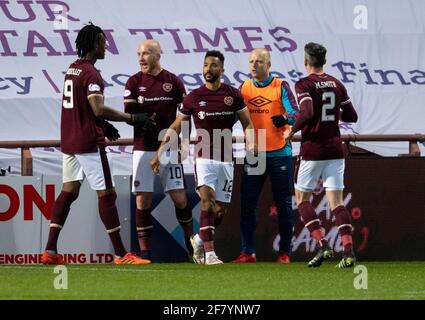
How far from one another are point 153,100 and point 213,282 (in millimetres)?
2693

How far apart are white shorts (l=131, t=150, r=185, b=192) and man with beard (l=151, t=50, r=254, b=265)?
0.98 ft

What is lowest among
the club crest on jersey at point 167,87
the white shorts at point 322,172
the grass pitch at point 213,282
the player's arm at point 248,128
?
the grass pitch at point 213,282

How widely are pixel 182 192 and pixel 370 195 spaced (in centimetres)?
175

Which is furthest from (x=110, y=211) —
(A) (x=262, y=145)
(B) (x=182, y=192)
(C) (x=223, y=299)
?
(C) (x=223, y=299)

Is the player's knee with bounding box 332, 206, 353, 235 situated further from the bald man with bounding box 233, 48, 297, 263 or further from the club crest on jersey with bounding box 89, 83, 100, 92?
the club crest on jersey with bounding box 89, 83, 100, 92

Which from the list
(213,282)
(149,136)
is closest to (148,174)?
(149,136)

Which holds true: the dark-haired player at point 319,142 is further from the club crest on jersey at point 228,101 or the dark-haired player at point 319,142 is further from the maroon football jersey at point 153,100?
the maroon football jersey at point 153,100

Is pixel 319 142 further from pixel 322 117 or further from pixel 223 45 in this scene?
pixel 223 45

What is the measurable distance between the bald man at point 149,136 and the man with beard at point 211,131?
26 cm

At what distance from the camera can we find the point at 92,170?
404 inches

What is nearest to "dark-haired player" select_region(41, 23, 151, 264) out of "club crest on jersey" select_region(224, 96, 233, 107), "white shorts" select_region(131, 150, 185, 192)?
"white shorts" select_region(131, 150, 185, 192)

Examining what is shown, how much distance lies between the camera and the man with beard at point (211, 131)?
34.4ft

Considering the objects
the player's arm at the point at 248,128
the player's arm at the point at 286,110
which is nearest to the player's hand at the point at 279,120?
the player's arm at the point at 286,110

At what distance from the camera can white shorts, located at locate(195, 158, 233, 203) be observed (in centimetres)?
1046
